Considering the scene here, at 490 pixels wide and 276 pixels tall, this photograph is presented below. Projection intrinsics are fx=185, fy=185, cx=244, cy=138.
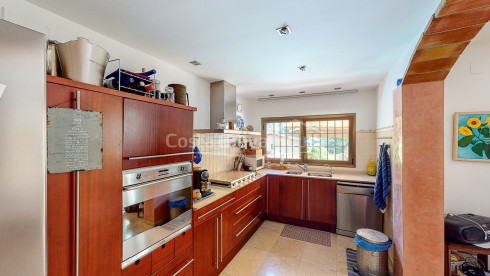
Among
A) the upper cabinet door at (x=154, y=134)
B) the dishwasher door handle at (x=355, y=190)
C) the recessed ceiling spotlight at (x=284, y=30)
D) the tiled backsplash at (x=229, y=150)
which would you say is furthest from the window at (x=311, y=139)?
the upper cabinet door at (x=154, y=134)

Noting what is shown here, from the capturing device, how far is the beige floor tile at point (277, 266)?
2143 millimetres

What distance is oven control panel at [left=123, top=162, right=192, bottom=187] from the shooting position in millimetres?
1225

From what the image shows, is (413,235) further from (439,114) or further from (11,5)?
(11,5)

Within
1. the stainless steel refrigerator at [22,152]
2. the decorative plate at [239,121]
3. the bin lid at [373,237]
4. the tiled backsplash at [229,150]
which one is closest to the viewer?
the stainless steel refrigerator at [22,152]

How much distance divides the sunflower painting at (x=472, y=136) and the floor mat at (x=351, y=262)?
5.36 ft

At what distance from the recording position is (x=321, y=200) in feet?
10.1

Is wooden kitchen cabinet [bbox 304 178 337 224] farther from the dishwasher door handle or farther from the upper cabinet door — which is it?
the upper cabinet door

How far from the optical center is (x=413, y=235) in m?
1.58

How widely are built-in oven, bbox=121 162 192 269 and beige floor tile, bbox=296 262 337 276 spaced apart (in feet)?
4.89

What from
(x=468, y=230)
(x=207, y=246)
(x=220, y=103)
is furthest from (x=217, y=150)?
Result: (x=468, y=230)

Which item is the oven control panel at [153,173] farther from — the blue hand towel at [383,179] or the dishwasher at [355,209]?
the dishwasher at [355,209]

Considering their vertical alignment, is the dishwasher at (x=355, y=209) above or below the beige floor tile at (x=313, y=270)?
above

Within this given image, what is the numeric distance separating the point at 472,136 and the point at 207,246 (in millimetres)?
2950

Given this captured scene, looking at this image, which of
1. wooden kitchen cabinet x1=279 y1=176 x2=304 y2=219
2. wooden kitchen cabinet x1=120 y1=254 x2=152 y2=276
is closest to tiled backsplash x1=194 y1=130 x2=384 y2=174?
wooden kitchen cabinet x1=279 y1=176 x2=304 y2=219
